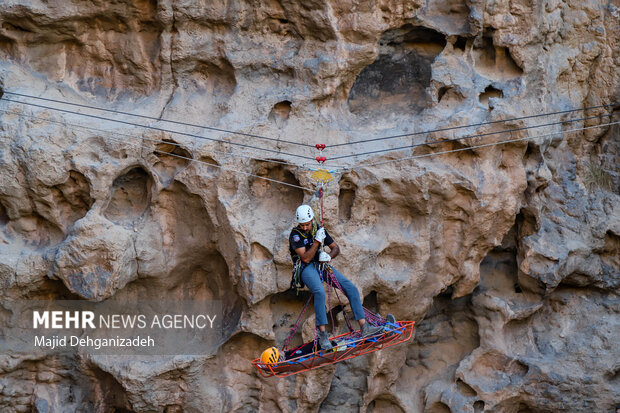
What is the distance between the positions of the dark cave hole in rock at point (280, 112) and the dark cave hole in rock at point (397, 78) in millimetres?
974

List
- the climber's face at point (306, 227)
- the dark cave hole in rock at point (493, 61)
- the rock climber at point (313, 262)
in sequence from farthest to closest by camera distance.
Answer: the dark cave hole in rock at point (493, 61) → the climber's face at point (306, 227) → the rock climber at point (313, 262)

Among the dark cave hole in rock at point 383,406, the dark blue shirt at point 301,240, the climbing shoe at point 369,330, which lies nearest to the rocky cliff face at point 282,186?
the dark cave hole in rock at point 383,406

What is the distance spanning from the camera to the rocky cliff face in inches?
459

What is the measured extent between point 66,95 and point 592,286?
7.64m

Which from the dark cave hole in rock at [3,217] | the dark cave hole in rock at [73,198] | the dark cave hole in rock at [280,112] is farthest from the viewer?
the dark cave hole in rock at [280,112]

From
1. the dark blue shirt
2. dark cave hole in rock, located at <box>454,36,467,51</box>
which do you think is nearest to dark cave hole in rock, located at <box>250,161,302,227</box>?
the dark blue shirt

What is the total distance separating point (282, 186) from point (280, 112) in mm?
962

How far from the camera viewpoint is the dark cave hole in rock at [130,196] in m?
12.0

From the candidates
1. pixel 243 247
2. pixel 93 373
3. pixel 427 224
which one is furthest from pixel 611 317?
pixel 93 373

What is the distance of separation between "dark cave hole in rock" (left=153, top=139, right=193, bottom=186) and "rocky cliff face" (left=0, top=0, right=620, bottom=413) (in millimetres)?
35

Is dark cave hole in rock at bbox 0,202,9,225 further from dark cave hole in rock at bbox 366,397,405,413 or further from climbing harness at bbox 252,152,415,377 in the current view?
dark cave hole in rock at bbox 366,397,405,413

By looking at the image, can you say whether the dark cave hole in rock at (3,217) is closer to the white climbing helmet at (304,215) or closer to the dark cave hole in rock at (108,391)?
the dark cave hole in rock at (108,391)

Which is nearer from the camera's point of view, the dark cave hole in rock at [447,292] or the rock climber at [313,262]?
the rock climber at [313,262]

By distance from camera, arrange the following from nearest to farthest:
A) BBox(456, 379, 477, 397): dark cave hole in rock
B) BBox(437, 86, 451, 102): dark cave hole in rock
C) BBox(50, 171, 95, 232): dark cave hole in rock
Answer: BBox(50, 171, 95, 232): dark cave hole in rock → BBox(437, 86, 451, 102): dark cave hole in rock → BBox(456, 379, 477, 397): dark cave hole in rock
